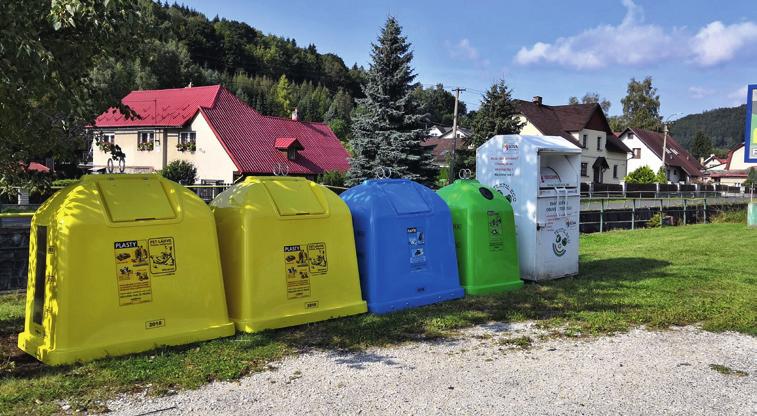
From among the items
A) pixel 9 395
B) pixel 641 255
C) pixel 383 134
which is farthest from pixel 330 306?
pixel 383 134

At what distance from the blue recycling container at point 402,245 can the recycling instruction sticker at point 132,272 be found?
2351 millimetres

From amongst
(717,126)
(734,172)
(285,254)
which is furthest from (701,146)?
(285,254)

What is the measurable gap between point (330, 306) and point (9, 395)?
2.94 meters

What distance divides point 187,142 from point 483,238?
34485 mm

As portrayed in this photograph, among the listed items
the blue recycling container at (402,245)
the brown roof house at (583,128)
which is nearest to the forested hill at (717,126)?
the brown roof house at (583,128)

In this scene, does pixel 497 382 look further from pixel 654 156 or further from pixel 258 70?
pixel 258 70

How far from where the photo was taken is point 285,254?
19.2ft

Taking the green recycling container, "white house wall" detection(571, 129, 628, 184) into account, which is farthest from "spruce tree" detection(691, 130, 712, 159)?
the green recycling container

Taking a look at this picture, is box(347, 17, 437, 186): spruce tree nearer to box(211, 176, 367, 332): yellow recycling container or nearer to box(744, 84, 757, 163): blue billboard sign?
box(744, 84, 757, 163): blue billboard sign

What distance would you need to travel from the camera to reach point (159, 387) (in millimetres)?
4156

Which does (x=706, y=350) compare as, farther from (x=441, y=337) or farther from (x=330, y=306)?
(x=330, y=306)

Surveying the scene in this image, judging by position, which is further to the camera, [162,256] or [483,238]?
[483,238]

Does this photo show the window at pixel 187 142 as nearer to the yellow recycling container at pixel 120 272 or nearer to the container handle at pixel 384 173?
the container handle at pixel 384 173

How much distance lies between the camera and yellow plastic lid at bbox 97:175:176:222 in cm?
502
